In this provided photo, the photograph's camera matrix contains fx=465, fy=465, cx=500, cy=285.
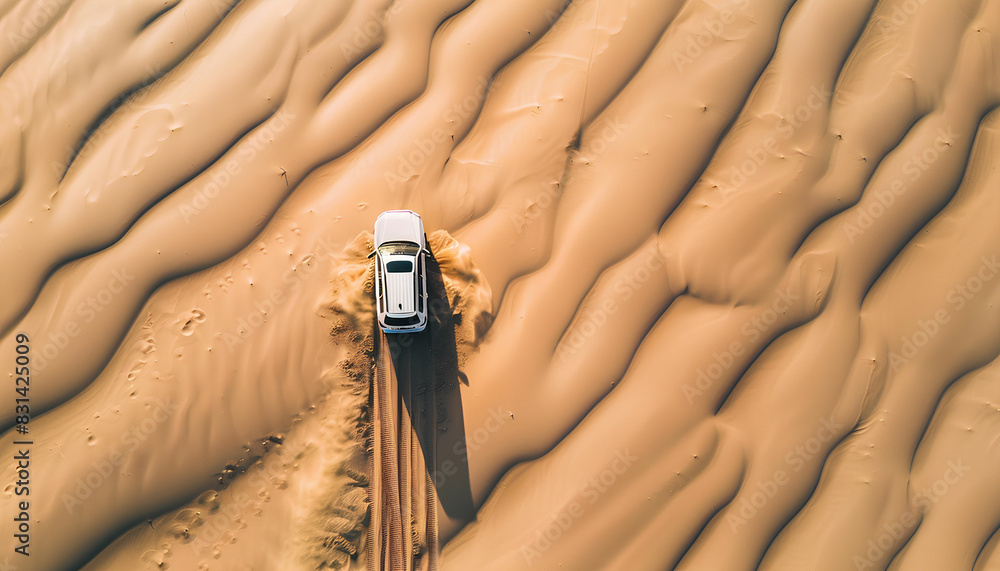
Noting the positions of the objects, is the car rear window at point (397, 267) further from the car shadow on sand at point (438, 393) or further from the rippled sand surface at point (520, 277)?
the rippled sand surface at point (520, 277)

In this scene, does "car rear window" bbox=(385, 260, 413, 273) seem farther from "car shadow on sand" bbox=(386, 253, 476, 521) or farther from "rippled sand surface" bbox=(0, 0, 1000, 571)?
"rippled sand surface" bbox=(0, 0, 1000, 571)

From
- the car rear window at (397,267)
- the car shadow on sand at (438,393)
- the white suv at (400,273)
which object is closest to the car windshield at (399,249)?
the white suv at (400,273)

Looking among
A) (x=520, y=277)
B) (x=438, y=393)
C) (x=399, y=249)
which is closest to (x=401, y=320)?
(x=399, y=249)

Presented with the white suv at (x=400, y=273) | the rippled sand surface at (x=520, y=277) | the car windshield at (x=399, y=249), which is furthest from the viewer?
the rippled sand surface at (x=520, y=277)

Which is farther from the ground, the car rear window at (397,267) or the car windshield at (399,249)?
the car windshield at (399,249)

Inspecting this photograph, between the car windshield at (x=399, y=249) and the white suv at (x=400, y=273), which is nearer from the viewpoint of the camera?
the white suv at (x=400, y=273)

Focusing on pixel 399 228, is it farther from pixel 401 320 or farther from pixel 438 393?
pixel 438 393

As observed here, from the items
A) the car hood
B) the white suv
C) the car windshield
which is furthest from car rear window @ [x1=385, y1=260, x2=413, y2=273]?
the car hood

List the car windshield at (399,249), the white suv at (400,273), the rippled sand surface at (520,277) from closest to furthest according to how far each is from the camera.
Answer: the white suv at (400,273) < the car windshield at (399,249) < the rippled sand surface at (520,277)
